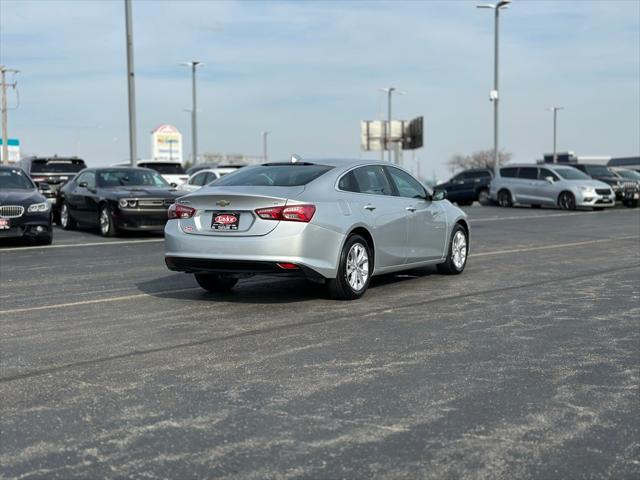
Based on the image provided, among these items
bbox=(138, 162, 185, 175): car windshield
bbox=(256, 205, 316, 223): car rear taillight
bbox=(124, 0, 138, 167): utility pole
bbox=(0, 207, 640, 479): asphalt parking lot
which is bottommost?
bbox=(0, 207, 640, 479): asphalt parking lot

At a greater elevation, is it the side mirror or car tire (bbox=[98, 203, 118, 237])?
the side mirror

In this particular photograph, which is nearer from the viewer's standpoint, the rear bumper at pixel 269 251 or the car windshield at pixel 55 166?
the rear bumper at pixel 269 251

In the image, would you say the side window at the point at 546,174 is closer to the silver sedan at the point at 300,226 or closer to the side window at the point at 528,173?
the side window at the point at 528,173

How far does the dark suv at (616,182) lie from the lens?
109ft

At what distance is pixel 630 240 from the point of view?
16719 mm

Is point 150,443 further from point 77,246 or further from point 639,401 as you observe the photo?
point 77,246

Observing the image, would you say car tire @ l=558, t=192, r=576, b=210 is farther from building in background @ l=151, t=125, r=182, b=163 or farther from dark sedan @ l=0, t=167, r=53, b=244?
building in background @ l=151, t=125, r=182, b=163

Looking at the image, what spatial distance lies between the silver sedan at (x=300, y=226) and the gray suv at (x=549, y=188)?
72.2ft

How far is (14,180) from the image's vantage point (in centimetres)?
1658

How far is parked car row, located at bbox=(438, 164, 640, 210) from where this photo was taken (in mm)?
30609

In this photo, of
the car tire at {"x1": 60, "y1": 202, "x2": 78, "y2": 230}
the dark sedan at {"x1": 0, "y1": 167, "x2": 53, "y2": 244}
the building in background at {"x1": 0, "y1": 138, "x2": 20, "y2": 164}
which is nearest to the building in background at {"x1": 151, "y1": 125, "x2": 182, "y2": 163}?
the building in background at {"x1": 0, "y1": 138, "x2": 20, "y2": 164}

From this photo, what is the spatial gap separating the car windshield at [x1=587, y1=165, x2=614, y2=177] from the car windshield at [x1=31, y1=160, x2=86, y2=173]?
20001mm

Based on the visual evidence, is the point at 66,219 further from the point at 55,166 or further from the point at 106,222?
the point at 55,166

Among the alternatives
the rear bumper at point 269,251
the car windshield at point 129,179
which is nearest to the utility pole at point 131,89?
the car windshield at point 129,179
